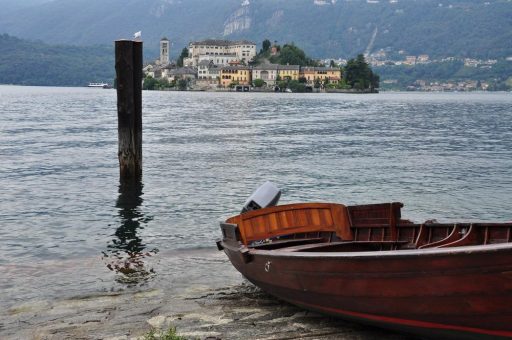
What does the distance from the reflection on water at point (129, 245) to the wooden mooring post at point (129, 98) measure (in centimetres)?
124

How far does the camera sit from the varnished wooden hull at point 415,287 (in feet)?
30.7

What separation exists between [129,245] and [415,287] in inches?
492

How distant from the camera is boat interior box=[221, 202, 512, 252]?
44.8 ft

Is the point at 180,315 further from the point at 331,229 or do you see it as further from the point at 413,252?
the point at 413,252

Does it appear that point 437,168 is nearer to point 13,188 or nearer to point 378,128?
point 13,188

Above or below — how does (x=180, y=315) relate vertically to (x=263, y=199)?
below

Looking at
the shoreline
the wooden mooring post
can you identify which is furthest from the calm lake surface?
the wooden mooring post

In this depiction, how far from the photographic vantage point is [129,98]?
28.2 metres

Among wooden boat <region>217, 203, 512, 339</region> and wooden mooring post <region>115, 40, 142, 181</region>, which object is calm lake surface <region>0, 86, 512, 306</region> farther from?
wooden boat <region>217, 203, 512, 339</region>

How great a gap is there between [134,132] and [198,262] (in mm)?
11435

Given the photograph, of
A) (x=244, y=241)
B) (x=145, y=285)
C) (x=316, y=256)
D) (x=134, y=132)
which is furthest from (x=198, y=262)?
(x=134, y=132)

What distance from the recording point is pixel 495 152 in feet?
161

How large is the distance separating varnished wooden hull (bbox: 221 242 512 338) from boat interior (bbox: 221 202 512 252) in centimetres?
179

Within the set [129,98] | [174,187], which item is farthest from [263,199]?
[174,187]
